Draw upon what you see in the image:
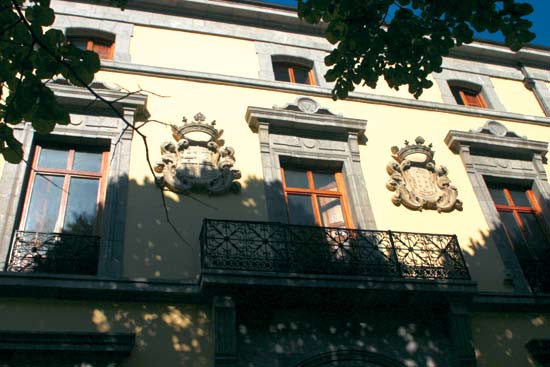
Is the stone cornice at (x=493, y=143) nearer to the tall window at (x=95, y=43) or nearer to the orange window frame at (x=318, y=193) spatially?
the orange window frame at (x=318, y=193)

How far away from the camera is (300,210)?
1077 cm

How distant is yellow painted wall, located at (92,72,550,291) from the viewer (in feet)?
30.5

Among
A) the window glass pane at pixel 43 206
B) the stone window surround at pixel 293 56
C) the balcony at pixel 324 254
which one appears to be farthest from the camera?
the stone window surround at pixel 293 56

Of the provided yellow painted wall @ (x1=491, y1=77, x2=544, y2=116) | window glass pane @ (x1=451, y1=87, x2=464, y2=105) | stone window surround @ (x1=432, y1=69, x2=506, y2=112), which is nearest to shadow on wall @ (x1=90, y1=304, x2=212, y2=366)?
stone window surround @ (x1=432, y1=69, x2=506, y2=112)

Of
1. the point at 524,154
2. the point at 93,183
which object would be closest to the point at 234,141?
the point at 93,183

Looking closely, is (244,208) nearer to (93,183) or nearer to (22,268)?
(93,183)

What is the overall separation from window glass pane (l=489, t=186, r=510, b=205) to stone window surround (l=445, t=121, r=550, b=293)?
0.87ft

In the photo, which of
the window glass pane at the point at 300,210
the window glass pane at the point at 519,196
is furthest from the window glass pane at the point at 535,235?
the window glass pane at the point at 300,210

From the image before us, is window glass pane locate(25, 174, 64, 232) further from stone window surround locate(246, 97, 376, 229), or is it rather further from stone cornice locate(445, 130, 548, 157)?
stone cornice locate(445, 130, 548, 157)

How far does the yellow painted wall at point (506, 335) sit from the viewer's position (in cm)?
950

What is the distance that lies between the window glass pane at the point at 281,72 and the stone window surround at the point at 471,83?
12.2 feet

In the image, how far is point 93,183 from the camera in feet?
32.8

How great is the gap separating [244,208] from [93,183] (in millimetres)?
2553

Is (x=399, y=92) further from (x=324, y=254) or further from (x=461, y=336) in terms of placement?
(x=461, y=336)
